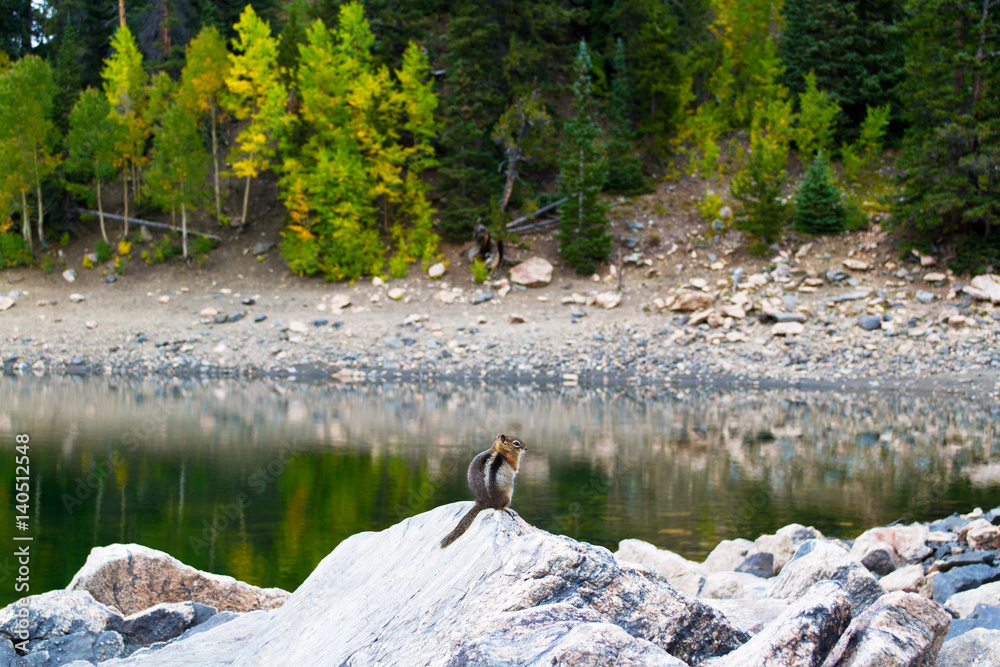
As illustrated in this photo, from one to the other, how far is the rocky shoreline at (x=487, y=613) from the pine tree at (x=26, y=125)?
38.6 m

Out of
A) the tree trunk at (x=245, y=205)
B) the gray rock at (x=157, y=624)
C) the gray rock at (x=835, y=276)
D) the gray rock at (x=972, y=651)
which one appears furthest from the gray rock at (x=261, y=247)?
the gray rock at (x=972, y=651)

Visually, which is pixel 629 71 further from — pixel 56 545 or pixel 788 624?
pixel 788 624

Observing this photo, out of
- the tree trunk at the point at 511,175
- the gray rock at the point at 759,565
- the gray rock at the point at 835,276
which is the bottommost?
the gray rock at the point at 759,565

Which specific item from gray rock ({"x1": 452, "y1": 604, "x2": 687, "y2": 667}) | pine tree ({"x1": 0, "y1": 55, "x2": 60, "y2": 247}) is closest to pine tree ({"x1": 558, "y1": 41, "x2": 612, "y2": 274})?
pine tree ({"x1": 0, "y1": 55, "x2": 60, "y2": 247})

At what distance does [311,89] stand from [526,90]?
10.3 m

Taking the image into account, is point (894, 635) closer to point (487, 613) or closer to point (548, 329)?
point (487, 613)

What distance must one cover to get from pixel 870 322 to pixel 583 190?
44.1 feet

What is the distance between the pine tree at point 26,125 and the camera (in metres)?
39.5

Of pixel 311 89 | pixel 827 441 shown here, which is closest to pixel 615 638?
pixel 827 441

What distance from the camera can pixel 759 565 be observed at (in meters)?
10.1

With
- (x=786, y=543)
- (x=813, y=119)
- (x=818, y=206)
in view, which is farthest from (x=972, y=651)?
(x=813, y=119)

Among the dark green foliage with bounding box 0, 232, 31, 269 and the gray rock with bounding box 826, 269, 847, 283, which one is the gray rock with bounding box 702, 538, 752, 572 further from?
the dark green foliage with bounding box 0, 232, 31, 269

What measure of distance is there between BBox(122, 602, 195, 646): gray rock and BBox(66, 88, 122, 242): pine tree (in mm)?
39565

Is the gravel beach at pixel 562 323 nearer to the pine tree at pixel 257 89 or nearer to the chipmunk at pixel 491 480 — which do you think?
the pine tree at pixel 257 89
